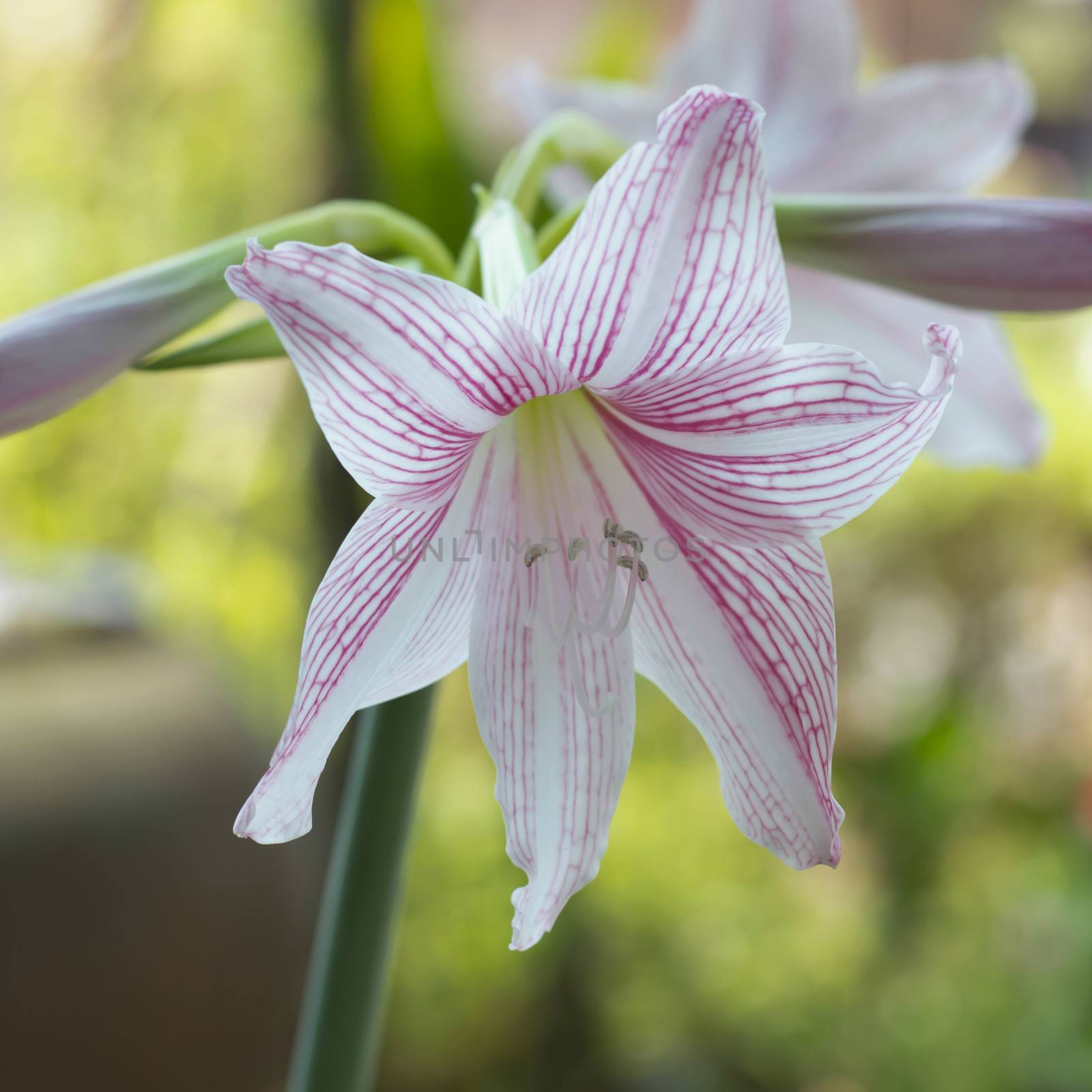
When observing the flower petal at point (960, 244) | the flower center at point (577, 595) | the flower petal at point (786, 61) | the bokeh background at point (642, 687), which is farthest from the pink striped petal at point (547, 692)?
the bokeh background at point (642, 687)

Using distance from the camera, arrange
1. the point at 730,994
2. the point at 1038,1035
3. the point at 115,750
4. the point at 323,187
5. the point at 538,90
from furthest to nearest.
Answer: the point at 730,994 < the point at 1038,1035 < the point at 323,187 < the point at 115,750 < the point at 538,90

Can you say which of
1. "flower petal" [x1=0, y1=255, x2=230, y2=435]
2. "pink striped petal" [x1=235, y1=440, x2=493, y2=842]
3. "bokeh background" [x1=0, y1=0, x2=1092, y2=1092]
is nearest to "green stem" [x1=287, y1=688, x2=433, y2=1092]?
"pink striped petal" [x1=235, y1=440, x2=493, y2=842]

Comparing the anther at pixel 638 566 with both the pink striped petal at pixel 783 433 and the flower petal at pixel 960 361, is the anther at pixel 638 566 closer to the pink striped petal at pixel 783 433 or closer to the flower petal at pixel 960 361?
the pink striped petal at pixel 783 433

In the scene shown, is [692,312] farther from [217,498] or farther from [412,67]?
[217,498]

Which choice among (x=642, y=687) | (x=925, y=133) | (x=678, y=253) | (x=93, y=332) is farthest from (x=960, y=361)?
(x=642, y=687)

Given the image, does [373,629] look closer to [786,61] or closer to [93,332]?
[93,332]

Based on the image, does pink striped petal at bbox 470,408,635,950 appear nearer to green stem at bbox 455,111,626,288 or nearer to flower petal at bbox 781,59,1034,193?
green stem at bbox 455,111,626,288

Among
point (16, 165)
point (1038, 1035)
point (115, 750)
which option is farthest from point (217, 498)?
point (1038, 1035)
